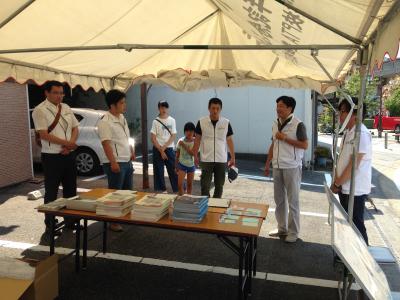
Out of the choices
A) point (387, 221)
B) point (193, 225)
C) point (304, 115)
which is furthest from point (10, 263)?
point (304, 115)

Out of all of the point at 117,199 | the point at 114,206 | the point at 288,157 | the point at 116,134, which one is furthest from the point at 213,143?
the point at 114,206

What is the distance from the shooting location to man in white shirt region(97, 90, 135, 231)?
4684 millimetres

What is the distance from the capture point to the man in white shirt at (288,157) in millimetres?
4582

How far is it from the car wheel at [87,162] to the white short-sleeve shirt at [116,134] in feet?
15.1

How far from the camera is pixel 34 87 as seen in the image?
12.9 m

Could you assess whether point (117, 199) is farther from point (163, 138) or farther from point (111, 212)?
point (163, 138)

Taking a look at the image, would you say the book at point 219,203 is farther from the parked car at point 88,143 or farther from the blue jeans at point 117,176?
the parked car at point 88,143

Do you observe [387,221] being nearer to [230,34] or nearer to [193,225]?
[230,34]

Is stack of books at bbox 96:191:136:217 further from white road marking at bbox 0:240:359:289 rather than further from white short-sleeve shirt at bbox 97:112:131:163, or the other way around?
white short-sleeve shirt at bbox 97:112:131:163

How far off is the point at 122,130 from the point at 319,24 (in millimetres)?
2925

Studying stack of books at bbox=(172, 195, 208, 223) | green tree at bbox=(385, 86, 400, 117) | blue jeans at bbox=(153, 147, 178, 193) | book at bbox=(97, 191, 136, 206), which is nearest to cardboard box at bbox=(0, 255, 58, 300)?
book at bbox=(97, 191, 136, 206)

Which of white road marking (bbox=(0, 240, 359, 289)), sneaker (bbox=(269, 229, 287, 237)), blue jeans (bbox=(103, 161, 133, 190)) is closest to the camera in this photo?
white road marking (bbox=(0, 240, 359, 289))

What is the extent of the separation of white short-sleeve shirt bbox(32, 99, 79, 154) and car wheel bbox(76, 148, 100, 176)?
14.3 feet

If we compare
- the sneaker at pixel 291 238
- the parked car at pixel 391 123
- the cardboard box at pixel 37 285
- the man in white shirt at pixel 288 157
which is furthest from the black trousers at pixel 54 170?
the parked car at pixel 391 123
